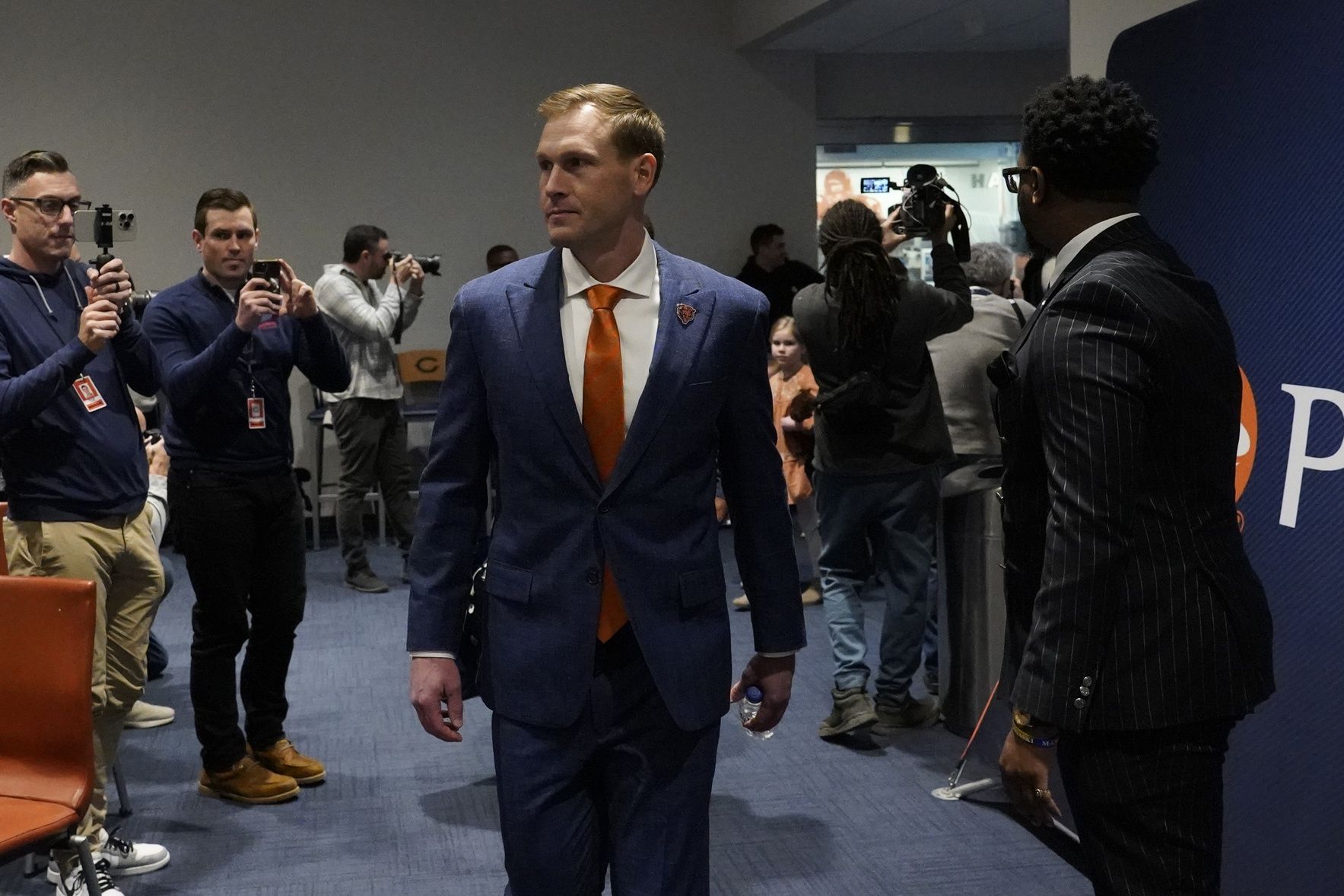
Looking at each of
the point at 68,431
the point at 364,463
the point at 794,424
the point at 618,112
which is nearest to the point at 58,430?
the point at 68,431

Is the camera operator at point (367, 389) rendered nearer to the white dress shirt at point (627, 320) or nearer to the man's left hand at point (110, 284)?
the man's left hand at point (110, 284)

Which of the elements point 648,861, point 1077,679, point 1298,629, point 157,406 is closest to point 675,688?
point 648,861

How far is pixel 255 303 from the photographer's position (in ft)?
11.2

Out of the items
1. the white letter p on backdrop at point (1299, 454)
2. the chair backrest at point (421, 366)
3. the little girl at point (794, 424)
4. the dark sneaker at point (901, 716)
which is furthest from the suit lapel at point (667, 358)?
the chair backrest at point (421, 366)

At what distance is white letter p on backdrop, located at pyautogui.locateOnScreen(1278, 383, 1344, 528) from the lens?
8.42 feet

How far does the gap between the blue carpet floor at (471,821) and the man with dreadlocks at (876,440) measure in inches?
9.4

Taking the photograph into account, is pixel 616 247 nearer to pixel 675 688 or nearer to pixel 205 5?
pixel 675 688

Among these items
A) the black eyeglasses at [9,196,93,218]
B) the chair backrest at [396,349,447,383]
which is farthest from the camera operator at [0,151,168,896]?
the chair backrest at [396,349,447,383]

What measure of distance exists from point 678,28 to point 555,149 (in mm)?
7824

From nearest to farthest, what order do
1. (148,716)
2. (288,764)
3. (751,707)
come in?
1. (751,707)
2. (288,764)
3. (148,716)

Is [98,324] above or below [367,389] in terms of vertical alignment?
above

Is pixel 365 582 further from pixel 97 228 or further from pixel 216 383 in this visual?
pixel 97 228

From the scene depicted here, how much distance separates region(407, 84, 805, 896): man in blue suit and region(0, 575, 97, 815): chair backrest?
898 mm

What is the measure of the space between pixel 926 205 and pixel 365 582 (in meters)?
3.82
